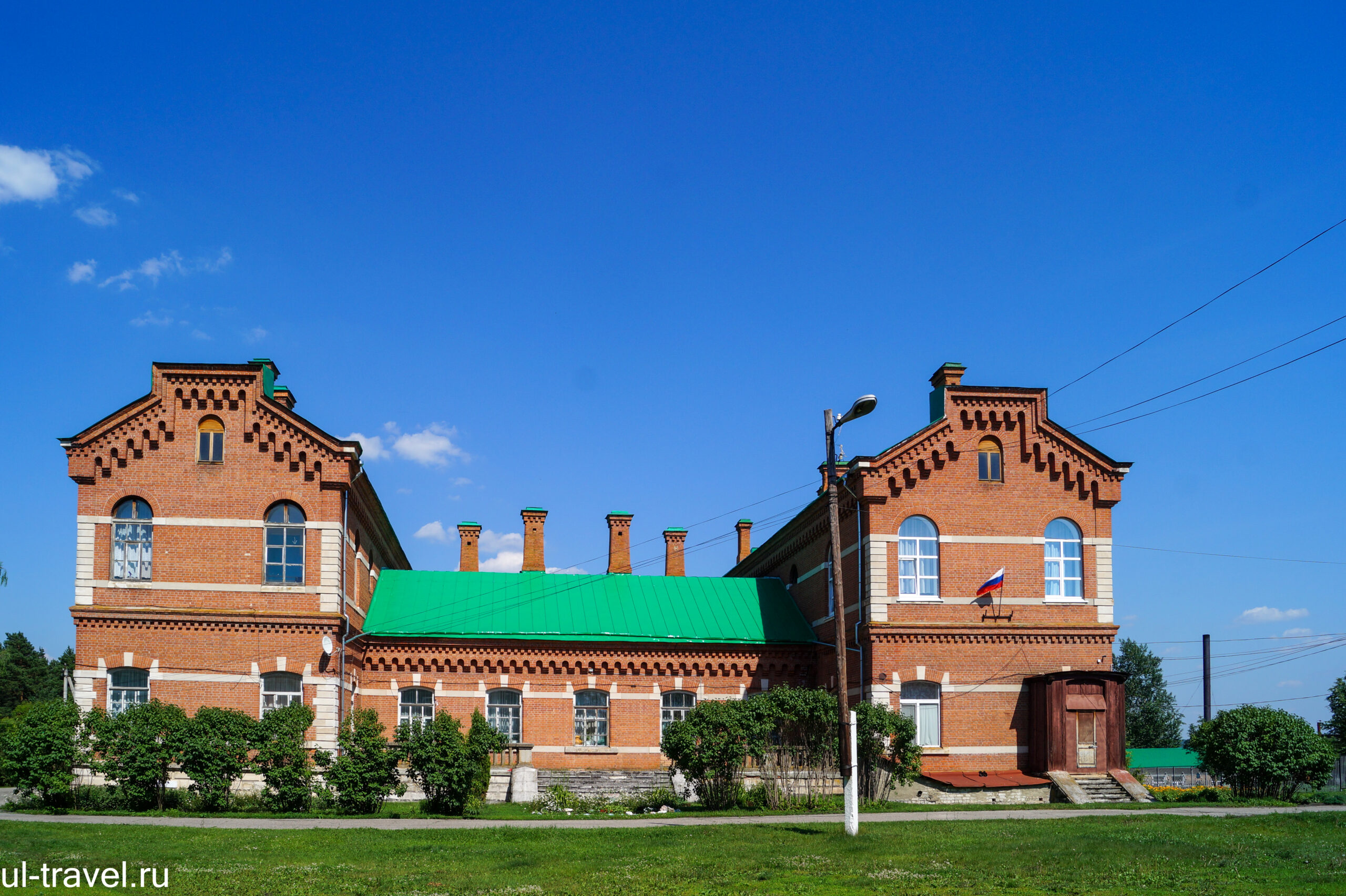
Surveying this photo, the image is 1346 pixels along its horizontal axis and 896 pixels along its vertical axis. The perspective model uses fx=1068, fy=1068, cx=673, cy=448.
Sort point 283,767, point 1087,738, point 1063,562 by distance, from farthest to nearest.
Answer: point 1063,562 → point 1087,738 → point 283,767

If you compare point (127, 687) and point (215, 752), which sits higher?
point (127, 687)

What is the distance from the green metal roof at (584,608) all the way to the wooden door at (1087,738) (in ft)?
30.4

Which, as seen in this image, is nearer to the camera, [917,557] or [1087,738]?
[1087,738]

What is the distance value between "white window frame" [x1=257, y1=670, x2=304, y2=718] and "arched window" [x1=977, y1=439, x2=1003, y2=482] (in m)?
21.0

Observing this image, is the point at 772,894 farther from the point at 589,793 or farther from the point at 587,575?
the point at 587,575

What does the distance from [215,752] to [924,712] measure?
19.3m

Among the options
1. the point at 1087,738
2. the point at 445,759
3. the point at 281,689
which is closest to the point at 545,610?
the point at 281,689

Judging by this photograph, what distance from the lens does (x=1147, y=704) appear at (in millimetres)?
85750

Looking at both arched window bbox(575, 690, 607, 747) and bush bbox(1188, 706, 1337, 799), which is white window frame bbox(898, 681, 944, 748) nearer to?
bush bbox(1188, 706, 1337, 799)

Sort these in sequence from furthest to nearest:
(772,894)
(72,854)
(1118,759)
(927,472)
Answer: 1. (927,472)
2. (1118,759)
3. (72,854)
4. (772,894)

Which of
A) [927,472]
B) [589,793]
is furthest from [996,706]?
[589,793]

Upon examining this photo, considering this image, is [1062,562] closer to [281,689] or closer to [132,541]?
[281,689]

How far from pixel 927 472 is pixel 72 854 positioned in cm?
2425

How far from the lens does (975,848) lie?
18.2 meters
